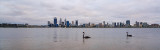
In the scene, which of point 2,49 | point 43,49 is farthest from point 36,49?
point 2,49

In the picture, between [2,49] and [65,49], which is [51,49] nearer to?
[65,49]

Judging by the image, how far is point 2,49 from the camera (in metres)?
21.2

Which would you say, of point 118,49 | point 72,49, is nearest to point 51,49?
point 72,49

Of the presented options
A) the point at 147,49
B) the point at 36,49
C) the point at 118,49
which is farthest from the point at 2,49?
the point at 147,49

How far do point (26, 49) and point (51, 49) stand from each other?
348 cm

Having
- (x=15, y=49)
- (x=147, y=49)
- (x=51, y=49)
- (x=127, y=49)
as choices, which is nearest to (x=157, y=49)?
(x=147, y=49)

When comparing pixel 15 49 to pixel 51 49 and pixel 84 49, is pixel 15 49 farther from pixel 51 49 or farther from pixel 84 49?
pixel 84 49

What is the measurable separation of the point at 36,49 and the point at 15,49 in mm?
2943

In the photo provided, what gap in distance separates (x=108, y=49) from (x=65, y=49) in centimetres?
590

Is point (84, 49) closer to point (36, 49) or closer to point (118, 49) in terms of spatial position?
point (118, 49)

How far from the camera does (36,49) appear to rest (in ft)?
71.0

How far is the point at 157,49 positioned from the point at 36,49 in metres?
16.8

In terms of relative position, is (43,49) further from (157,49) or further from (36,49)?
(157,49)

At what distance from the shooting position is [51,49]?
21672mm
